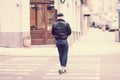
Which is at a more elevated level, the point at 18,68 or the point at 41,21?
the point at 41,21

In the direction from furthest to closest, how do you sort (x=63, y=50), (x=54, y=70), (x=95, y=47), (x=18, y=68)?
(x=95, y=47)
(x=18, y=68)
(x=54, y=70)
(x=63, y=50)

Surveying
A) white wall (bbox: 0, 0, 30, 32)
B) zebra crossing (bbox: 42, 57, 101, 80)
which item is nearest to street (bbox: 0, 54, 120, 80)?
zebra crossing (bbox: 42, 57, 101, 80)

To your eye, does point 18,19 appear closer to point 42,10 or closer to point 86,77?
point 42,10

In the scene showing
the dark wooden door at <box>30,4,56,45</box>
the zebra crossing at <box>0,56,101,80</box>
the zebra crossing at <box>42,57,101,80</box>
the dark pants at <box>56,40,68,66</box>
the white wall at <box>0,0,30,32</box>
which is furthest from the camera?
the dark wooden door at <box>30,4,56,45</box>

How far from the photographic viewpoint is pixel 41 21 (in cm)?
3153

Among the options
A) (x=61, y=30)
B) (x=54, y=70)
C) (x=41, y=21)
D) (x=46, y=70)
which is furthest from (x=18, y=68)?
(x=41, y=21)

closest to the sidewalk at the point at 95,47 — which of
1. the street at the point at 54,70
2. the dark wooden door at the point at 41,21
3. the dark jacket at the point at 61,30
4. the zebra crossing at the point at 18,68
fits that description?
the dark wooden door at the point at 41,21

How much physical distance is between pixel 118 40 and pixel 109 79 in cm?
2433

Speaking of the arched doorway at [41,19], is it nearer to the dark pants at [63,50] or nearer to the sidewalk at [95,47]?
the sidewalk at [95,47]

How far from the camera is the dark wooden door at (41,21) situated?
3142 centimetres

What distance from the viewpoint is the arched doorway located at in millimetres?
31422

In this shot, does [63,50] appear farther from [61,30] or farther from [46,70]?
[46,70]

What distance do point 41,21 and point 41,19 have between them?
130 mm

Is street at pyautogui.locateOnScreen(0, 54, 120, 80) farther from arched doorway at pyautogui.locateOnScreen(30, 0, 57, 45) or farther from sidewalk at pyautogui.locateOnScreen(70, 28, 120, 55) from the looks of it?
arched doorway at pyautogui.locateOnScreen(30, 0, 57, 45)
